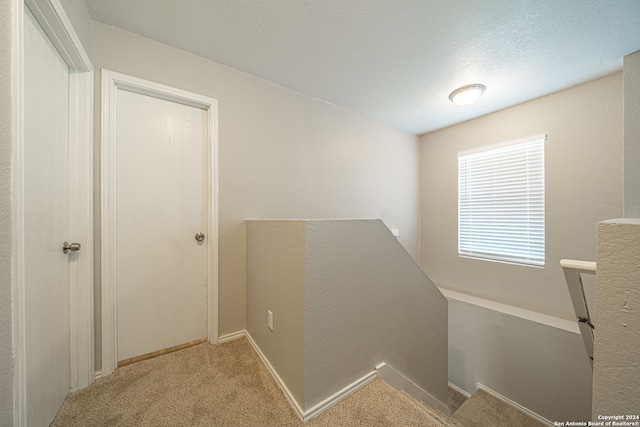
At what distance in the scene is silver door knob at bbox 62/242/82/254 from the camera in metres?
1.21

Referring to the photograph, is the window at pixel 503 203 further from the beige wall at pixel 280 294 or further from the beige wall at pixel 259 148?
the beige wall at pixel 280 294

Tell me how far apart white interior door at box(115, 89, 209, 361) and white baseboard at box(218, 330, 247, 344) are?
139 mm

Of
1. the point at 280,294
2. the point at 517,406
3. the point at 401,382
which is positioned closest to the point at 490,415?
the point at 517,406

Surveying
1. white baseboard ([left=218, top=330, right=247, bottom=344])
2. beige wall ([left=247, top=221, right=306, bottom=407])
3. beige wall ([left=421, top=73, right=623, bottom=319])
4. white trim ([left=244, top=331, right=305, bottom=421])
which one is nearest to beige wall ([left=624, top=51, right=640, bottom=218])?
beige wall ([left=421, top=73, right=623, bottom=319])

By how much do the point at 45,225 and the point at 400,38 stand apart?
2348 millimetres

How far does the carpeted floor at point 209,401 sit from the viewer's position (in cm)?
112

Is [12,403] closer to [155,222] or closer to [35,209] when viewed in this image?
[35,209]

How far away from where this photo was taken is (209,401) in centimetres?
124

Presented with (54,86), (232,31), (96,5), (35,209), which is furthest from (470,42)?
(35,209)

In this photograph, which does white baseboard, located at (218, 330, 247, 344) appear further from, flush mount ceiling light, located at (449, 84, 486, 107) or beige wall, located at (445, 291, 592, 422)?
flush mount ceiling light, located at (449, 84, 486, 107)

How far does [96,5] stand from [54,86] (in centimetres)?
63

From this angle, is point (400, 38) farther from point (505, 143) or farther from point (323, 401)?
point (323, 401)

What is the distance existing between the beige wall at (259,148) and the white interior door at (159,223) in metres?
0.14

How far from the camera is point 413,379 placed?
172 cm
